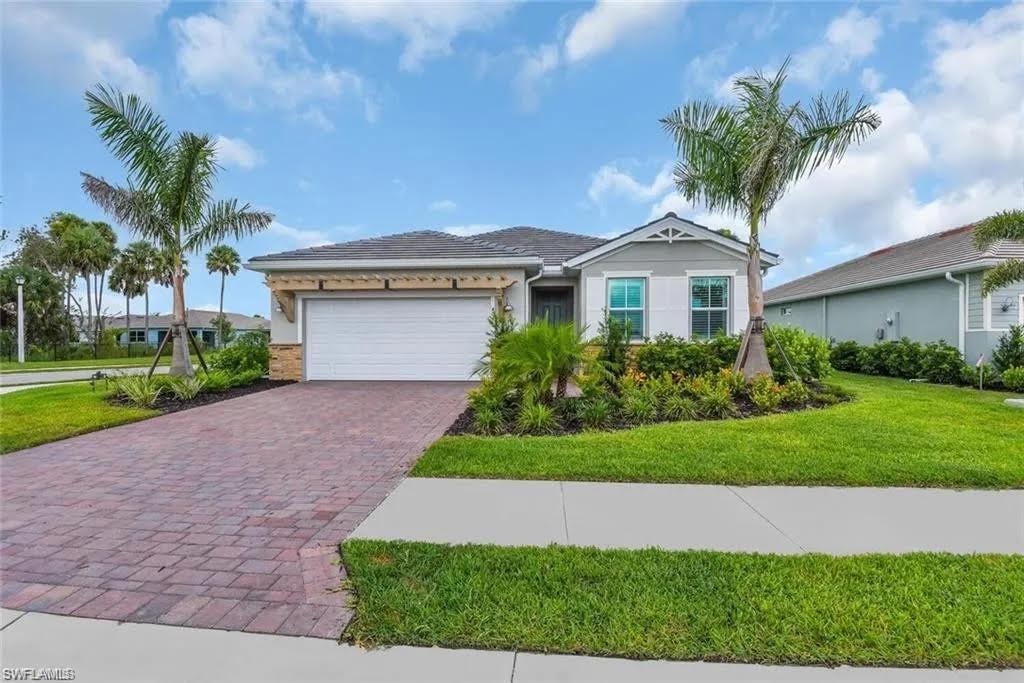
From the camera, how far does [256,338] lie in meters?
15.1

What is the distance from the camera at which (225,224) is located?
1176 centimetres

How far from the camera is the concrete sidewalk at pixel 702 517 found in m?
3.48

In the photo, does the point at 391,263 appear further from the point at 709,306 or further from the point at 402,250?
the point at 709,306

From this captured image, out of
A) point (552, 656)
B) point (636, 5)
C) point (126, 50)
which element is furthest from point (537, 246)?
point (552, 656)

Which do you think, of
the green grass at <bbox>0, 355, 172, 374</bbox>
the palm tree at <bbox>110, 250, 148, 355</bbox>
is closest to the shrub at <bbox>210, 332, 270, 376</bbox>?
the green grass at <bbox>0, 355, 172, 374</bbox>

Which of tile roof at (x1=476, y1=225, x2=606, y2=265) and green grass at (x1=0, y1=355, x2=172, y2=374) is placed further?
green grass at (x1=0, y1=355, x2=172, y2=374)

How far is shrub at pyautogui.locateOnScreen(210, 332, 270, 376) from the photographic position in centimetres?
1341

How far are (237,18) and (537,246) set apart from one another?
33.5 feet

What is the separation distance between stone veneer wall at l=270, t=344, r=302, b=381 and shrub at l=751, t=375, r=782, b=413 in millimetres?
11044

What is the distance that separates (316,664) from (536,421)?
4.82 metres

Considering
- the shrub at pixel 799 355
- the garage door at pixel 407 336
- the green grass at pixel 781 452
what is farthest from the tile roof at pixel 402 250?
the green grass at pixel 781 452

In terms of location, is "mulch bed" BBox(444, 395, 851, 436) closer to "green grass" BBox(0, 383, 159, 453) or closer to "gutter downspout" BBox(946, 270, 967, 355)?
"green grass" BBox(0, 383, 159, 453)

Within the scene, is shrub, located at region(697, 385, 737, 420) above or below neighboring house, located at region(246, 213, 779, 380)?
below

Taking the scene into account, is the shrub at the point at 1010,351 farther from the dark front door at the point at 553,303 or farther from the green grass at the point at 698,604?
the green grass at the point at 698,604
